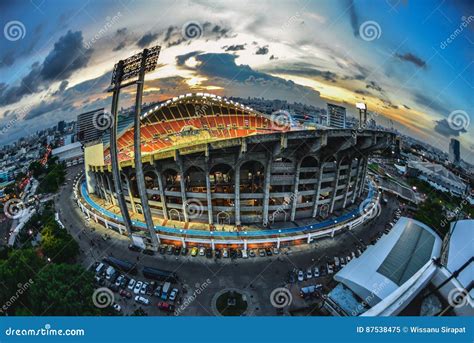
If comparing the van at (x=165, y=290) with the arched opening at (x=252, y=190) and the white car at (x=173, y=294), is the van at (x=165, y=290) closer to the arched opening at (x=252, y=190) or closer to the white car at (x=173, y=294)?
the white car at (x=173, y=294)

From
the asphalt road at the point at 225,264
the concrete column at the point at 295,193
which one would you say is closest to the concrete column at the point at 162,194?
the asphalt road at the point at 225,264

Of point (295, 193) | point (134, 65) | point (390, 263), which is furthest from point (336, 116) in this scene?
point (134, 65)

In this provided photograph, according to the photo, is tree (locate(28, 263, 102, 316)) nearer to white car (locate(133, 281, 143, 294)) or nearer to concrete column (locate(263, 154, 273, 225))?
white car (locate(133, 281, 143, 294))

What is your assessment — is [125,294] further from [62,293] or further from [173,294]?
[62,293]

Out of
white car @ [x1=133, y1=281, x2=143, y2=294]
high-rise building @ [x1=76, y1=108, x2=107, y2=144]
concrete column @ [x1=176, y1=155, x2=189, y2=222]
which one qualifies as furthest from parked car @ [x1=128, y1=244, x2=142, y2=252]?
high-rise building @ [x1=76, y1=108, x2=107, y2=144]

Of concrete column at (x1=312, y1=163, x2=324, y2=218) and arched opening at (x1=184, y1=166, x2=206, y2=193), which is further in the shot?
concrete column at (x1=312, y1=163, x2=324, y2=218)
